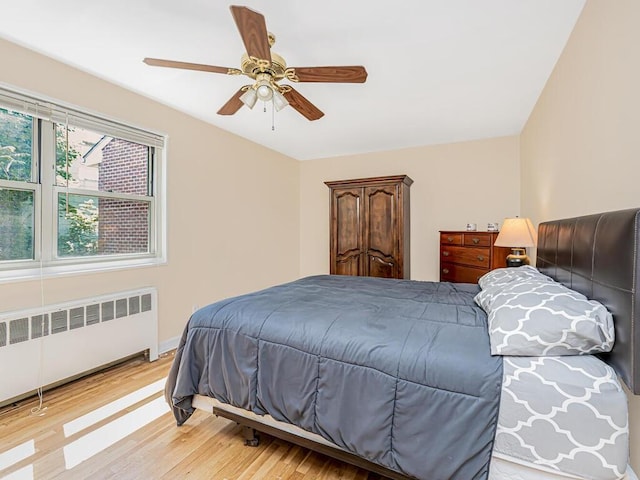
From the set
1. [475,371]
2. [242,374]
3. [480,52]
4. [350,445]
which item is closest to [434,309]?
[475,371]

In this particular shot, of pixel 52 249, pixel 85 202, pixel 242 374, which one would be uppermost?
pixel 85 202

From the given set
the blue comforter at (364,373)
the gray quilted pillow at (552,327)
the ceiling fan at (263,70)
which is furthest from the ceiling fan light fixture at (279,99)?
the gray quilted pillow at (552,327)

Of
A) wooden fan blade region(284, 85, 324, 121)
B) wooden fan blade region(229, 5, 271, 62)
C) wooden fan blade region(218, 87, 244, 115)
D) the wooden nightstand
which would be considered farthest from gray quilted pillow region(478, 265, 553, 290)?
wooden fan blade region(218, 87, 244, 115)

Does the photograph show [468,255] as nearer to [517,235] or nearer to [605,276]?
[517,235]

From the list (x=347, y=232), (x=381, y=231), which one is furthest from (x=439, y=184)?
(x=347, y=232)

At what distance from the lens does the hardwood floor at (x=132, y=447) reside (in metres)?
1.53

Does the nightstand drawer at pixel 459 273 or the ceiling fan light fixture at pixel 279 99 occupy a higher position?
the ceiling fan light fixture at pixel 279 99

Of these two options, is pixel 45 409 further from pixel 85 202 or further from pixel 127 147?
pixel 127 147

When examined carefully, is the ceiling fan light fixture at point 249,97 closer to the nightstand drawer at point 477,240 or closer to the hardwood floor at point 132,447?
the hardwood floor at point 132,447

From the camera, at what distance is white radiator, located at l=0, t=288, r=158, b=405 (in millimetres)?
2064

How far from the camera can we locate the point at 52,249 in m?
2.39

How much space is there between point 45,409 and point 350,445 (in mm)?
2103

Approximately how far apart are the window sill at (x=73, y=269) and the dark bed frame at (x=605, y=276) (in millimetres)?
1627

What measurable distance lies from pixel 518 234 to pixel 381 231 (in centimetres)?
167
